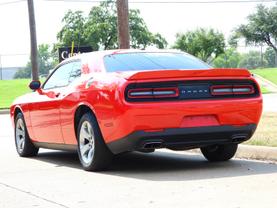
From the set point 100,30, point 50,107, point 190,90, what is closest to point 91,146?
point 50,107

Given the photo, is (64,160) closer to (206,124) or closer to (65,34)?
(206,124)

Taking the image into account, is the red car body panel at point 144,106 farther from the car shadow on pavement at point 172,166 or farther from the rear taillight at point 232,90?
the car shadow on pavement at point 172,166

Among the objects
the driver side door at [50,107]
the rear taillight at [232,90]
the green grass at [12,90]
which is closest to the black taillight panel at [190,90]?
the rear taillight at [232,90]

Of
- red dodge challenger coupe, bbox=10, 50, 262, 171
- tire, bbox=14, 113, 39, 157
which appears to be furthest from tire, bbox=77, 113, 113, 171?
tire, bbox=14, 113, 39, 157

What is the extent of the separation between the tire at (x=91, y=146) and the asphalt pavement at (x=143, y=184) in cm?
14

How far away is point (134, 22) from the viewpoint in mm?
73250

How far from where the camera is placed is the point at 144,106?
7285mm

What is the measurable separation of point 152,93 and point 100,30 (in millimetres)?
63313

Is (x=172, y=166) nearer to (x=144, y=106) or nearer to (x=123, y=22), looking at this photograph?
(x=144, y=106)

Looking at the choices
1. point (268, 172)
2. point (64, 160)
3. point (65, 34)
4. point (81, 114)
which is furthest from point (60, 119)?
point (65, 34)

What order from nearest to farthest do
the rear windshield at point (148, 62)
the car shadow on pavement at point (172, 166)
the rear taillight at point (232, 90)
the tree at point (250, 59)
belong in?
the car shadow on pavement at point (172, 166) < the rear taillight at point (232, 90) < the rear windshield at point (148, 62) < the tree at point (250, 59)

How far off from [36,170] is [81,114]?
102cm

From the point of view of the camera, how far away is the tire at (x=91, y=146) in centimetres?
782

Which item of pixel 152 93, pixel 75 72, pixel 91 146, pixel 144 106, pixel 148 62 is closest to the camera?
pixel 144 106
